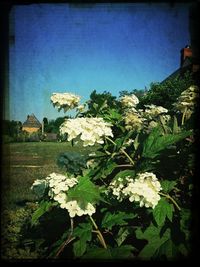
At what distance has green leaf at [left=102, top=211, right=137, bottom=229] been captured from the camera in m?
2.43

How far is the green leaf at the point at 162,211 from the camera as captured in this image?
2.25 metres

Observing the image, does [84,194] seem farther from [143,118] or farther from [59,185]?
[143,118]

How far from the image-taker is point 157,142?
8.20ft

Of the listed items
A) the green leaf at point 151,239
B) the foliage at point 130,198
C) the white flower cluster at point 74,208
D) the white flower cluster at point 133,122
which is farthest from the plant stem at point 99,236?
the white flower cluster at point 133,122

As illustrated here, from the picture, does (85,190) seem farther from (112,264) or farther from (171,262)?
(171,262)

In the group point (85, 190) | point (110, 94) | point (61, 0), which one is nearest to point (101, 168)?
point (85, 190)

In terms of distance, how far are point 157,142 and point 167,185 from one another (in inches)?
11.3

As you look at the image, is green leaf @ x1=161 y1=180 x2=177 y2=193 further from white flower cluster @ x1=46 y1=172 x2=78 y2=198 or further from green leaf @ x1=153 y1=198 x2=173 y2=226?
white flower cluster @ x1=46 y1=172 x2=78 y2=198

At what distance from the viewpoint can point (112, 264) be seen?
2346 millimetres

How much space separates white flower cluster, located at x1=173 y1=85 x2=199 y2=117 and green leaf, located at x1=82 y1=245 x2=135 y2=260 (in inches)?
43.9

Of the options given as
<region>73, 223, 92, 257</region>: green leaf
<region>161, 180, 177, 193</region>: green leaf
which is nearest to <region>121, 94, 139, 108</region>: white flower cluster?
<region>161, 180, 177, 193</region>: green leaf

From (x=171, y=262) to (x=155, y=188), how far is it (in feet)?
1.47

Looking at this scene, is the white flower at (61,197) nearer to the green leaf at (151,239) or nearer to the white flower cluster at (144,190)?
the white flower cluster at (144,190)

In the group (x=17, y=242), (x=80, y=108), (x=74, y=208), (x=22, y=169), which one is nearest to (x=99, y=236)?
(x=74, y=208)
